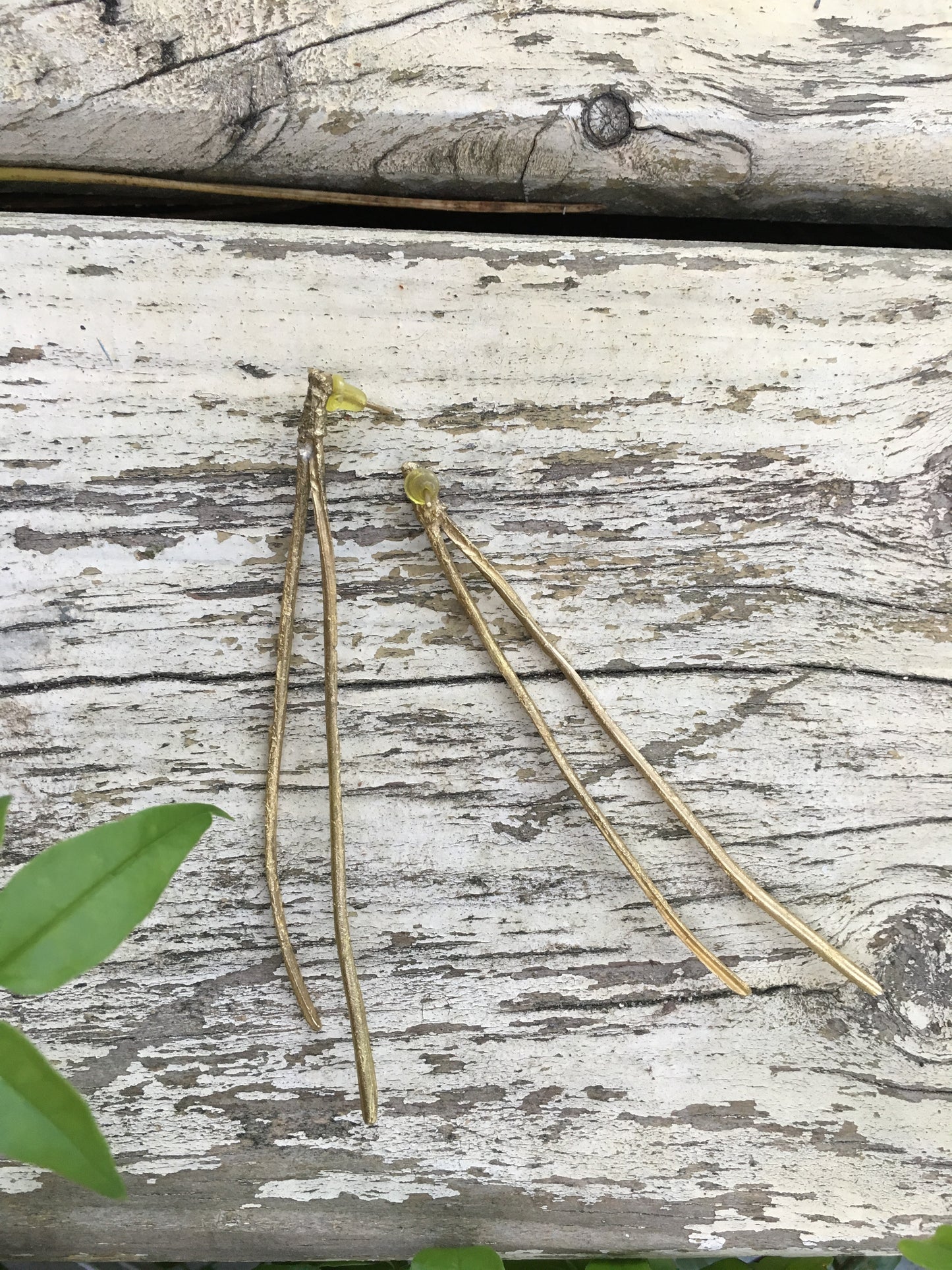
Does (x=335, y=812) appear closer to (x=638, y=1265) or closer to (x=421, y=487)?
(x=421, y=487)

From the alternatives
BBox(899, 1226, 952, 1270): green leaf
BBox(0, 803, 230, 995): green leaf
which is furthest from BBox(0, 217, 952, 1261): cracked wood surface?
BBox(0, 803, 230, 995): green leaf

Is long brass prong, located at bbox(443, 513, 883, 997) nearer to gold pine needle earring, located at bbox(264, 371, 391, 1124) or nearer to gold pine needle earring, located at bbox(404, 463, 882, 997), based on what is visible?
gold pine needle earring, located at bbox(404, 463, 882, 997)

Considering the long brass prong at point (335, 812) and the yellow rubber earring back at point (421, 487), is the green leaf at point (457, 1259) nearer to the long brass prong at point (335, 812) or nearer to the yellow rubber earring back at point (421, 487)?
the long brass prong at point (335, 812)

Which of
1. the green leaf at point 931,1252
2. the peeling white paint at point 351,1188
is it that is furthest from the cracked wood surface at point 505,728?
the green leaf at point 931,1252

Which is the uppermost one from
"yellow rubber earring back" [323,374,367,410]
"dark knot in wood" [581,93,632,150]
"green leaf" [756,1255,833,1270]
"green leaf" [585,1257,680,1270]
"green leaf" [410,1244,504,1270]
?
"dark knot in wood" [581,93,632,150]

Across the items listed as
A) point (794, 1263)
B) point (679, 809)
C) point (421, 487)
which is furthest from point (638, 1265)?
point (421, 487)

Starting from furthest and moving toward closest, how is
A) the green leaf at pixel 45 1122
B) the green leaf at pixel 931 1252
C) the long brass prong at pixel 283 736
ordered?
the long brass prong at pixel 283 736 < the green leaf at pixel 931 1252 < the green leaf at pixel 45 1122

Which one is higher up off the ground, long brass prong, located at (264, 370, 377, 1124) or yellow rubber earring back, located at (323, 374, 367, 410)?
yellow rubber earring back, located at (323, 374, 367, 410)
